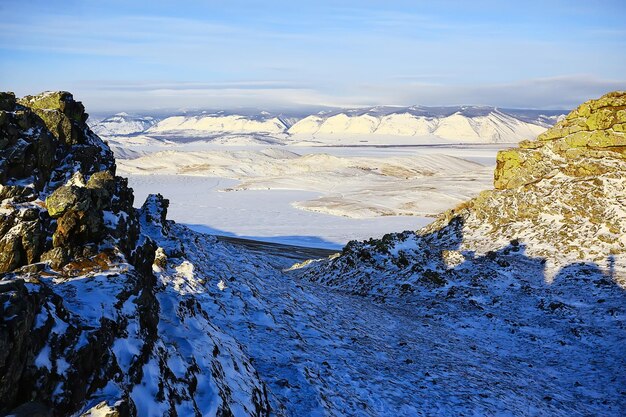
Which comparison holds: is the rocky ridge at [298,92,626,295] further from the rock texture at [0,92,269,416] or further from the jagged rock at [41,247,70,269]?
the jagged rock at [41,247,70,269]

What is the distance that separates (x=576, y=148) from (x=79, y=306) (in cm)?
3693

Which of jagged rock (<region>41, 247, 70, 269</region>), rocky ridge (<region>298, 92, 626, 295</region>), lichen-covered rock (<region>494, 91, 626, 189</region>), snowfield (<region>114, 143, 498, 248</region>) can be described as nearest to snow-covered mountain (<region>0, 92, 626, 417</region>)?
jagged rock (<region>41, 247, 70, 269</region>)

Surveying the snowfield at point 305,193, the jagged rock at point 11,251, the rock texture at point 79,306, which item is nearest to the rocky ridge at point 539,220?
the rock texture at point 79,306

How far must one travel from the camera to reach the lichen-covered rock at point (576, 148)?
34.4 metres

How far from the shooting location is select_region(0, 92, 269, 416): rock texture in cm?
667

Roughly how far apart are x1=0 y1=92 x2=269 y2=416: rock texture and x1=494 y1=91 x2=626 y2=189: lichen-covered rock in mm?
31490

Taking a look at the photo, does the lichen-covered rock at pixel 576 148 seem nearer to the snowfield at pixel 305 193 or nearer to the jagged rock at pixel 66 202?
the snowfield at pixel 305 193

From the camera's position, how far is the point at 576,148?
35938mm

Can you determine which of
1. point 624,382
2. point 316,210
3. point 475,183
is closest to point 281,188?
point 316,210

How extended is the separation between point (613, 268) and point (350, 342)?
16.7 metres

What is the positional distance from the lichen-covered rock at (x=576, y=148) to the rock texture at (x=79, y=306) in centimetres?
3149

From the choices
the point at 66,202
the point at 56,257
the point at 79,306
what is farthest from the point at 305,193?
the point at 79,306

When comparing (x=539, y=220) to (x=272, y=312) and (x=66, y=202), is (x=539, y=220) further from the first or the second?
(x=66, y=202)

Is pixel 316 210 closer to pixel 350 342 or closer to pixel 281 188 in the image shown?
pixel 281 188
